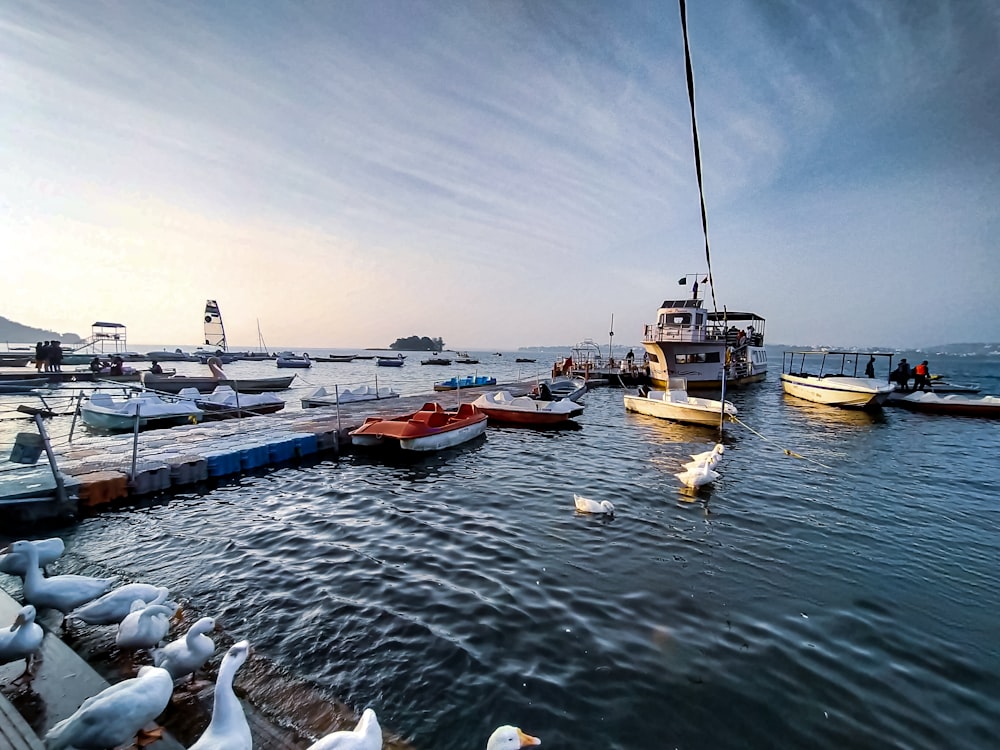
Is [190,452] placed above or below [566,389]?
below

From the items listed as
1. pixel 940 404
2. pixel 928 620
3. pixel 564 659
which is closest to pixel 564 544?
pixel 564 659

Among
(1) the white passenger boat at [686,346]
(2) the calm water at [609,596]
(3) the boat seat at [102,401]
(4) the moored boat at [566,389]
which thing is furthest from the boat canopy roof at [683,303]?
(3) the boat seat at [102,401]

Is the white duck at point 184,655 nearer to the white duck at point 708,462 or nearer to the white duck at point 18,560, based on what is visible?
the white duck at point 18,560

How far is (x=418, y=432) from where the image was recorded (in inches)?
544

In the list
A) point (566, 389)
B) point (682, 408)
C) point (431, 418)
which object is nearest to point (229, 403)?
point (431, 418)

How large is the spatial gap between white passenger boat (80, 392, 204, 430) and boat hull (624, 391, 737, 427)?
890 inches

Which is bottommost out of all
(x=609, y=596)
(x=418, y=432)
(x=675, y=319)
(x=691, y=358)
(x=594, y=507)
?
(x=609, y=596)

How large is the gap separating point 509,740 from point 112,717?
2888 mm

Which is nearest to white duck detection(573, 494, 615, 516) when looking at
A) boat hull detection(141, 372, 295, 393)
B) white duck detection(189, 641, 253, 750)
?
white duck detection(189, 641, 253, 750)

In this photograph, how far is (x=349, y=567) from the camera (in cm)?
704

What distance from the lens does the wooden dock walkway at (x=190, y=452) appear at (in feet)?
31.4

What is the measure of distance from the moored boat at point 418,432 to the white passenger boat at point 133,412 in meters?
9.58

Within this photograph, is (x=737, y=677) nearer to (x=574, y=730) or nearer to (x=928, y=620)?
(x=574, y=730)

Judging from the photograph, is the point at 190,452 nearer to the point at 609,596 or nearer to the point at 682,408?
the point at 609,596
